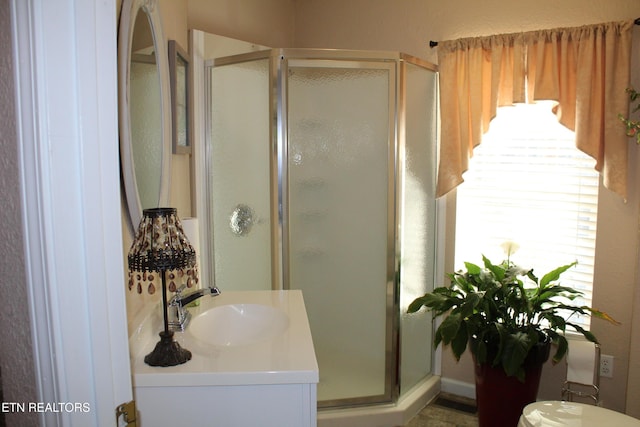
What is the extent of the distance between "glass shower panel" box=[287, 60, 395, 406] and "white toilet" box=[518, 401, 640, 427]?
2.98ft

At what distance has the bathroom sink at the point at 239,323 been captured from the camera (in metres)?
1.58

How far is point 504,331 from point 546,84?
3.81 ft

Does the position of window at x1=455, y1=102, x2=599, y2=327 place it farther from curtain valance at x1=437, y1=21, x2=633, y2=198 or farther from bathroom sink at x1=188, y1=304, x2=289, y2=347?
bathroom sink at x1=188, y1=304, x2=289, y2=347

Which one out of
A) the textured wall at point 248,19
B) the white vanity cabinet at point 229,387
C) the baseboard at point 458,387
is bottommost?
the baseboard at point 458,387

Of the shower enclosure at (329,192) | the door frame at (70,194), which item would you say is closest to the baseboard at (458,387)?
the shower enclosure at (329,192)

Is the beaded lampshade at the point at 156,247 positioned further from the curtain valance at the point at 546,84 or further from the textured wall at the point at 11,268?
the curtain valance at the point at 546,84

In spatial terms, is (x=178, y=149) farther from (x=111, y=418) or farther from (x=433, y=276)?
(x=433, y=276)

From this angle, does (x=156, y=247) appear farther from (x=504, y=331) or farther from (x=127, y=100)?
(x=504, y=331)

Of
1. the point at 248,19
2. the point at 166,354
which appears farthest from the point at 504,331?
the point at 248,19

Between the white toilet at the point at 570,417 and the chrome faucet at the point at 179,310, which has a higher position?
the chrome faucet at the point at 179,310

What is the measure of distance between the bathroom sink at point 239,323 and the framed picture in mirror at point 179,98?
2.28ft

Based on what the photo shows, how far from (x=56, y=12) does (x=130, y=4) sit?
2.50 ft

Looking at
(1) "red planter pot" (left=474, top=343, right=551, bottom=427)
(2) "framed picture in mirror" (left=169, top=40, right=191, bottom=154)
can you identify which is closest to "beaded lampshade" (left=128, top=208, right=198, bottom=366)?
(2) "framed picture in mirror" (left=169, top=40, right=191, bottom=154)

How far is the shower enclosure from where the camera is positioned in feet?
7.82
